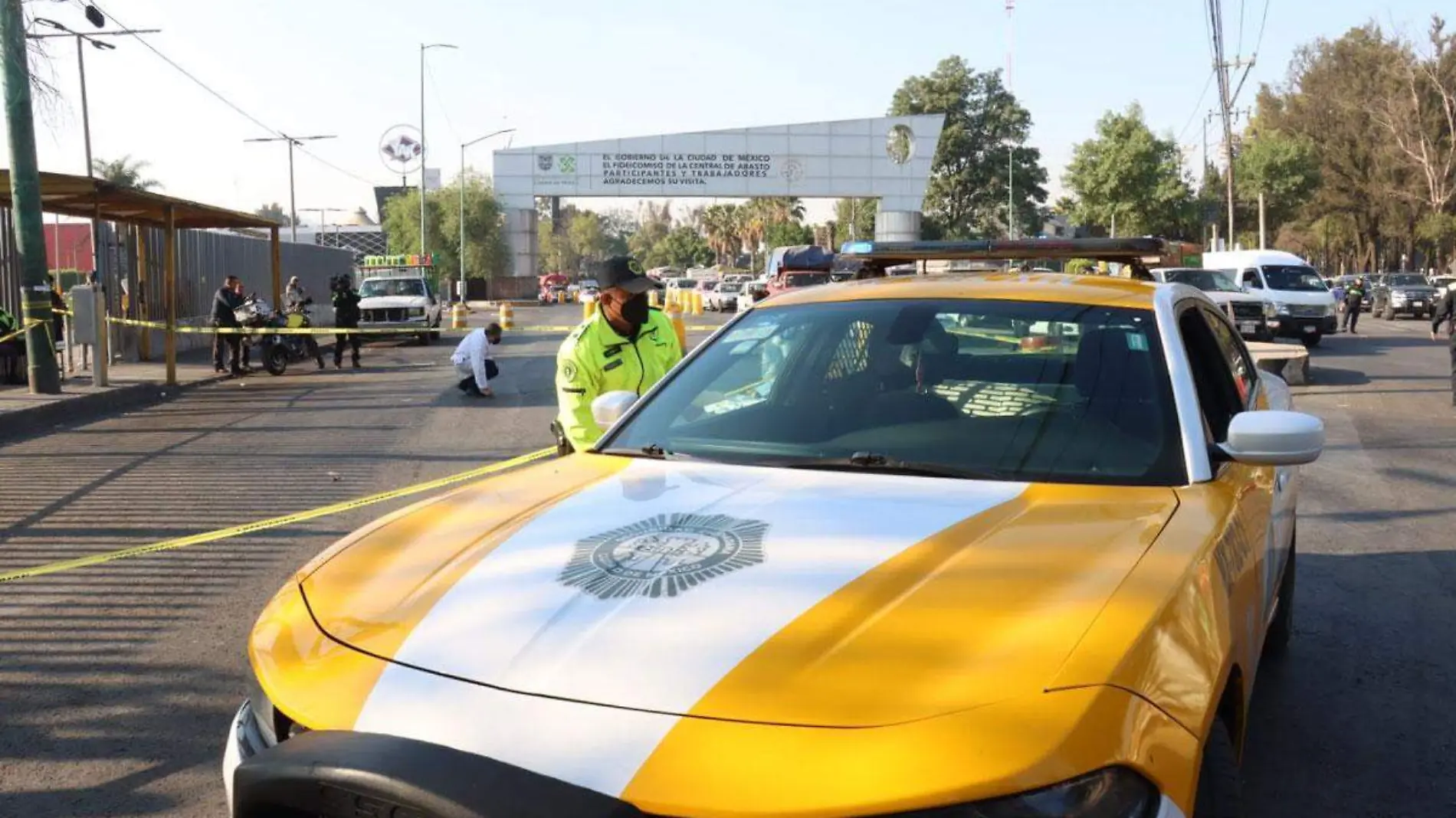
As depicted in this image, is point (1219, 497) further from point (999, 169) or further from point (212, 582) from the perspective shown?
point (999, 169)

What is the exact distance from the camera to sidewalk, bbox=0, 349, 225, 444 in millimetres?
13969

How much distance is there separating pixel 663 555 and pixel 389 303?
29.2 m

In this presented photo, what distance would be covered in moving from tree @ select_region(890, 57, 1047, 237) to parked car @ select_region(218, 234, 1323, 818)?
86.8m

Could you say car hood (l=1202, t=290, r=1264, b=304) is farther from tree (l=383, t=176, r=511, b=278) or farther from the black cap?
tree (l=383, t=176, r=511, b=278)

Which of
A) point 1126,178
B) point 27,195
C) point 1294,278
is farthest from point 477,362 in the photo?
point 1126,178

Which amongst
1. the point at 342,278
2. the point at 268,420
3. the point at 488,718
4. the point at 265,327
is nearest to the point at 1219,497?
the point at 488,718

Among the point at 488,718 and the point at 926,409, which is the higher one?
the point at 926,409

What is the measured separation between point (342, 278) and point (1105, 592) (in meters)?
24.3

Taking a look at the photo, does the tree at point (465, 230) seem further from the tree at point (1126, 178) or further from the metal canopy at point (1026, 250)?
the metal canopy at point (1026, 250)

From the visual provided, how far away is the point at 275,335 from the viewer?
2170 cm

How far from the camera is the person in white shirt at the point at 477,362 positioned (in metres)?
16.7

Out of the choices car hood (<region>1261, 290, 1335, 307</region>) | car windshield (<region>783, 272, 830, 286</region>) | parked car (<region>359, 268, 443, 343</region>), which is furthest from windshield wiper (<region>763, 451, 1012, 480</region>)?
car windshield (<region>783, 272, 830, 286</region>)

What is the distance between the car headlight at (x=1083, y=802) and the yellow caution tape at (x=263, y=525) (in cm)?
651

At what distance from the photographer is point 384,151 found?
59688 mm
